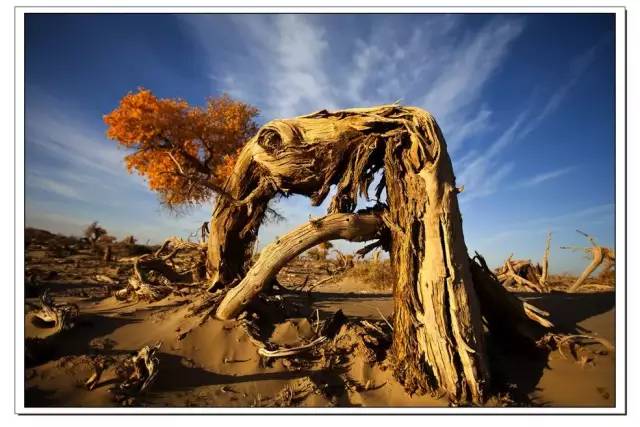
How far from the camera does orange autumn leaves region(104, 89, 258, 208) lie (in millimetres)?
11938

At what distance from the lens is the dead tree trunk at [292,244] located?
4625mm

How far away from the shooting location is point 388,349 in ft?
14.9

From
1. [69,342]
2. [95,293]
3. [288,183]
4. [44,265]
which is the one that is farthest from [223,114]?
[69,342]

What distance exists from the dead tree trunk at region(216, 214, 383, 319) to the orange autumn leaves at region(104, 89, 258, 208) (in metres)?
6.38

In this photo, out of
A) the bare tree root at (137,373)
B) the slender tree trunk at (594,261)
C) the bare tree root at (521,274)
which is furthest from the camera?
the bare tree root at (521,274)

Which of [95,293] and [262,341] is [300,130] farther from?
[95,293]

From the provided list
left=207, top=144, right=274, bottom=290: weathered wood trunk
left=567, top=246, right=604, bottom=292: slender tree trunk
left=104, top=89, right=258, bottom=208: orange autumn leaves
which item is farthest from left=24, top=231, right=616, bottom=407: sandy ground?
left=104, top=89, right=258, bottom=208: orange autumn leaves

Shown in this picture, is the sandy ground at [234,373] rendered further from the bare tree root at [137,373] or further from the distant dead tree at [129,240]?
the distant dead tree at [129,240]

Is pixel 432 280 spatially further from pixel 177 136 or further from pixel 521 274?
pixel 177 136

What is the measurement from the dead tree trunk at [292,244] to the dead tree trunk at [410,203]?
0.83 ft

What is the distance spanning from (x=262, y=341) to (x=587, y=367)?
3930 millimetres

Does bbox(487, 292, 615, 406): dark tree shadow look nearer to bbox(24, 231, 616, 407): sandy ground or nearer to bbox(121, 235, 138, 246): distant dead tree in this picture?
bbox(24, 231, 616, 407): sandy ground

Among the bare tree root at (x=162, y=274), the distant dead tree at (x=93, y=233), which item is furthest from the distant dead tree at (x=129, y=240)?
the bare tree root at (x=162, y=274)

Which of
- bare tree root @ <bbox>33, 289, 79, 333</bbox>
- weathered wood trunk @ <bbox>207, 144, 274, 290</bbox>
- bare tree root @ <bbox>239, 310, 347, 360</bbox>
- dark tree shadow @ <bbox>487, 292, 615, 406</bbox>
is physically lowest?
dark tree shadow @ <bbox>487, 292, 615, 406</bbox>
